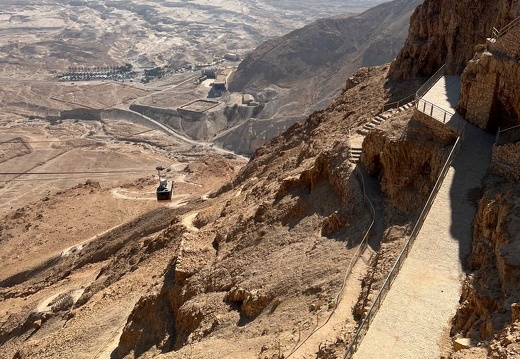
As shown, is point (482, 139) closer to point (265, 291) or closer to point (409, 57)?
point (265, 291)

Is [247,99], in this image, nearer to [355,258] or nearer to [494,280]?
[355,258]

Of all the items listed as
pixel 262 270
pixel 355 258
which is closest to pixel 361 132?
pixel 262 270

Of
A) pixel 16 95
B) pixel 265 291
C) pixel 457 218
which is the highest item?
pixel 457 218

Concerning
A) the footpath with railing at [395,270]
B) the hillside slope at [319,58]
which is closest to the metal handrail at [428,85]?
the footpath with railing at [395,270]

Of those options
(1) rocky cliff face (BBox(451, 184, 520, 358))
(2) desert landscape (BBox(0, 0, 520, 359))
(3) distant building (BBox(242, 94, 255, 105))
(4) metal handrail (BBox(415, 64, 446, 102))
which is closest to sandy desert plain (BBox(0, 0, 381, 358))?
(2) desert landscape (BBox(0, 0, 520, 359))

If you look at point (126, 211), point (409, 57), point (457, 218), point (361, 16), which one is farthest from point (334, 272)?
point (361, 16)

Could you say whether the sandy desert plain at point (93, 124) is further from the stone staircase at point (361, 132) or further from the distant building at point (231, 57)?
the stone staircase at point (361, 132)
